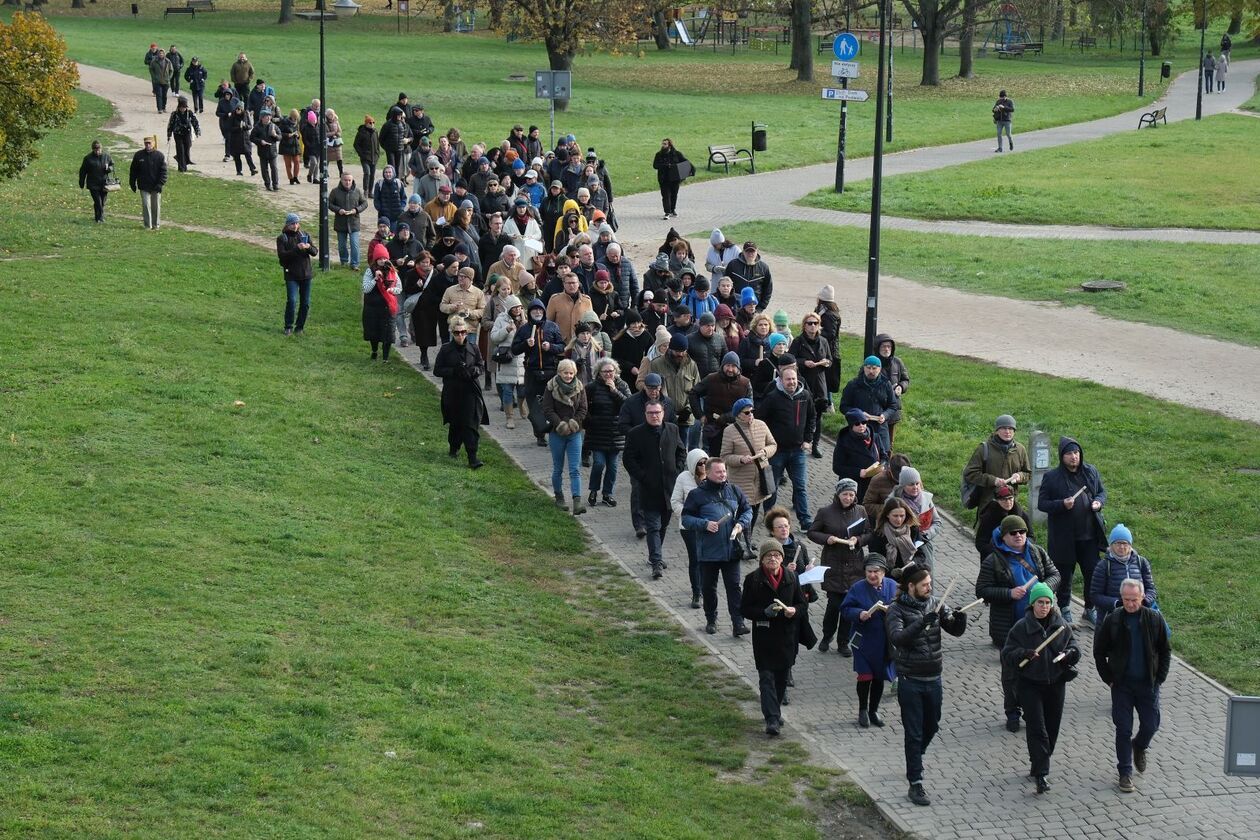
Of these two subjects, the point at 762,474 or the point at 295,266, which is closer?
the point at 762,474

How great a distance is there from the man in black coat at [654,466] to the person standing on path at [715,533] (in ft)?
4.04

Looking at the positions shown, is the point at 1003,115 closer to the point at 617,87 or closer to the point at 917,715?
the point at 617,87

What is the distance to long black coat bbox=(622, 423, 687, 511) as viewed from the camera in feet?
51.0

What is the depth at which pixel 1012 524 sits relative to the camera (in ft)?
41.4

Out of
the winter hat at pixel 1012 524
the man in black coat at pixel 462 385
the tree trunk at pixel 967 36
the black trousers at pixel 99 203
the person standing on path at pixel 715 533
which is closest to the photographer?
the winter hat at pixel 1012 524

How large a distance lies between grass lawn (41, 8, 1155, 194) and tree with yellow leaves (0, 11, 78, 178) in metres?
15.2

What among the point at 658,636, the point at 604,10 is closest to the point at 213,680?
the point at 658,636

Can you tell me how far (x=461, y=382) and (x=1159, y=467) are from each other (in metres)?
7.71

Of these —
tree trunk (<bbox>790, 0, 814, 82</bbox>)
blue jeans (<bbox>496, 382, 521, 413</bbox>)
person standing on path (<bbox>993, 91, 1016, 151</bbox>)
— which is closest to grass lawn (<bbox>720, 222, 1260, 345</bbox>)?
blue jeans (<bbox>496, 382, 521, 413</bbox>)

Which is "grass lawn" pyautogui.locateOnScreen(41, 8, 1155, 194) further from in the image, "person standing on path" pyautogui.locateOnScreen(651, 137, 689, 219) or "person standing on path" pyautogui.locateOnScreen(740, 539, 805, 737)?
"person standing on path" pyautogui.locateOnScreen(740, 539, 805, 737)

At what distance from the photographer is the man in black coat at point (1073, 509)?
547 inches

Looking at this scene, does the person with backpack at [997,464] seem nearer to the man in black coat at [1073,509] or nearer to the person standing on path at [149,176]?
the man in black coat at [1073,509]

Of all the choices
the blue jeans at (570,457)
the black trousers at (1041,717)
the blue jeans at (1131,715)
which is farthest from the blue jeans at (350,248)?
the blue jeans at (1131,715)

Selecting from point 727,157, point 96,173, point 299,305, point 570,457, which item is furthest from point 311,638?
point 727,157
